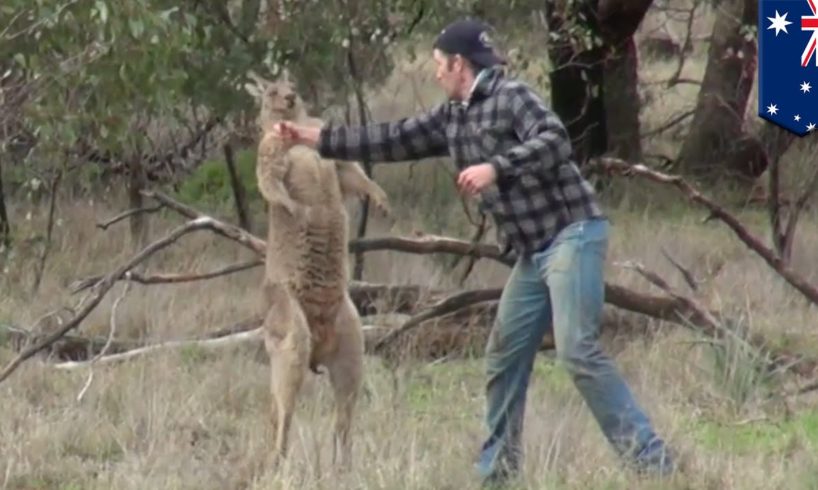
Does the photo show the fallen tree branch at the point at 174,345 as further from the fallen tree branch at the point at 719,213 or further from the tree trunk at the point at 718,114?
the tree trunk at the point at 718,114

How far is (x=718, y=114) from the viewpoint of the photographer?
18.1m

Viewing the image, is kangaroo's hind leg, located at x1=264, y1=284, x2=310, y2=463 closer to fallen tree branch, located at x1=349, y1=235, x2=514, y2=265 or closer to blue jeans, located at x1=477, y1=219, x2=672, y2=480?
blue jeans, located at x1=477, y1=219, x2=672, y2=480

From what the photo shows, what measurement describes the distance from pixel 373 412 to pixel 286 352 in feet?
2.69

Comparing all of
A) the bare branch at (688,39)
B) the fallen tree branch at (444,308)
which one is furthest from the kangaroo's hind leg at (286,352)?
the bare branch at (688,39)

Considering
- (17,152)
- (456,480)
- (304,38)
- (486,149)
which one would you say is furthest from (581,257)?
(17,152)

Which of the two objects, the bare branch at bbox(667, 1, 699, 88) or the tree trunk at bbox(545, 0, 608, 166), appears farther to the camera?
the bare branch at bbox(667, 1, 699, 88)

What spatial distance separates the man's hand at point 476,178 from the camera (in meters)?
6.08

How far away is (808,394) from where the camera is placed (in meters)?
8.65

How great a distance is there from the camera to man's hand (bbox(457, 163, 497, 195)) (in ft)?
19.9

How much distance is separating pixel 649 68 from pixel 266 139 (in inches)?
734

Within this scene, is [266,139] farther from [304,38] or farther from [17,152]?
A: [17,152]

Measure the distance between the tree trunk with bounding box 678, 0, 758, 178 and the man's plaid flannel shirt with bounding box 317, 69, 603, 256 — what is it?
10995 mm

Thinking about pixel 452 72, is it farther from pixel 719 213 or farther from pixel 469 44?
pixel 719 213

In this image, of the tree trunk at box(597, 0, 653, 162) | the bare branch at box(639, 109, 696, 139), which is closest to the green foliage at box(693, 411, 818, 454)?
the tree trunk at box(597, 0, 653, 162)
